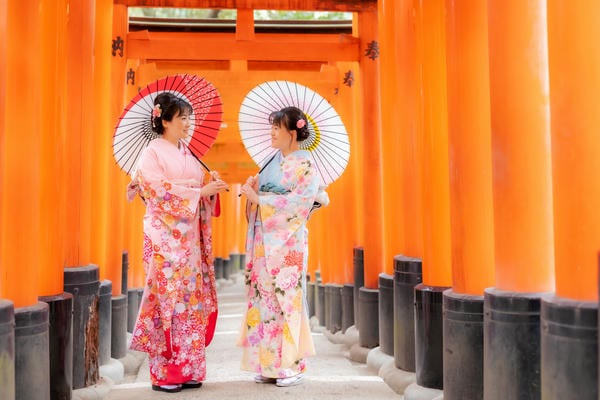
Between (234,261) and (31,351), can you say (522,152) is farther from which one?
(234,261)

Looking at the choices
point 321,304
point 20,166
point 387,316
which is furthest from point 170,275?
point 321,304

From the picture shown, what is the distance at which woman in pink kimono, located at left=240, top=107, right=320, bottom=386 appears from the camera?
4496 millimetres

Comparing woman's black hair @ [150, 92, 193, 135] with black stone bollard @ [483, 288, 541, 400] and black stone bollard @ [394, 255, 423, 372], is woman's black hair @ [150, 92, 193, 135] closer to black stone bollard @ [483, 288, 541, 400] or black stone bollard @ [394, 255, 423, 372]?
black stone bollard @ [394, 255, 423, 372]

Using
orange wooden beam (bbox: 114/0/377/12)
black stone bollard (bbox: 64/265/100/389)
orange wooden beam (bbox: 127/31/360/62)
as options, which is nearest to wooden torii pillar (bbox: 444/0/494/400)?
black stone bollard (bbox: 64/265/100/389)

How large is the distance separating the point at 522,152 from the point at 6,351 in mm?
2383

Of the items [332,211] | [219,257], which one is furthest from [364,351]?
[219,257]

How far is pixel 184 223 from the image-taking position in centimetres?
450

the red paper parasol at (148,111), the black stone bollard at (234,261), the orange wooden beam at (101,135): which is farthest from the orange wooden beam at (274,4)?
the black stone bollard at (234,261)

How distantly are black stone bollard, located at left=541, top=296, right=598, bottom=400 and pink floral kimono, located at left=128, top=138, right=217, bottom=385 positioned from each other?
2.56m

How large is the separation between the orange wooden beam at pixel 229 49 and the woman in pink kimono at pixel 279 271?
→ 128 inches

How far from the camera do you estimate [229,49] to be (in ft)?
26.1

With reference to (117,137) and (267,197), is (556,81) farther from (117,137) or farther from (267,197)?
(117,137)

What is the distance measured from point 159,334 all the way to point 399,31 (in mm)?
2869

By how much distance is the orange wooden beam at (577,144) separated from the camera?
243 centimetres
